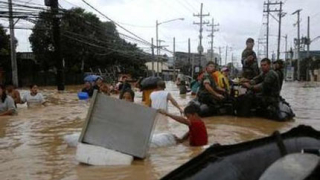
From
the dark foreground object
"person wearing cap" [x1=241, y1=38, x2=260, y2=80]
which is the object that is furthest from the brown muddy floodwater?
the dark foreground object

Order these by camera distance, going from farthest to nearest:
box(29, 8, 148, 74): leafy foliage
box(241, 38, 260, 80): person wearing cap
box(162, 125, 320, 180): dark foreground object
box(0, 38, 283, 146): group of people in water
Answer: box(29, 8, 148, 74): leafy foliage
box(241, 38, 260, 80): person wearing cap
box(0, 38, 283, 146): group of people in water
box(162, 125, 320, 180): dark foreground object

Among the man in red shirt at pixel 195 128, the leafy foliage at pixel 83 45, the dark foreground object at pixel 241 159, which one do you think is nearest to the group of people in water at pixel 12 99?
the man in red shirt at pixel 195 128

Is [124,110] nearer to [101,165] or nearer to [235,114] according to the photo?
[101,165]

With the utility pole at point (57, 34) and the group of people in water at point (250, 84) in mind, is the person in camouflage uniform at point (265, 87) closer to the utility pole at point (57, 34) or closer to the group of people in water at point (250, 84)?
the group of people in water at point (250, 84)

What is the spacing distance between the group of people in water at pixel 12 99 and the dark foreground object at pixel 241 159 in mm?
11465

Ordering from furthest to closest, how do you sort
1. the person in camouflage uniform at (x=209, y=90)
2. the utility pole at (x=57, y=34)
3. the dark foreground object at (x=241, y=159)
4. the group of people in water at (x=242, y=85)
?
the utility pole at (x=57, y=34), the person in camouflage uniform at (x=209, y=90), the group of people in water at (x=242, y=85), the dark foreground object at (x=241, y=159)

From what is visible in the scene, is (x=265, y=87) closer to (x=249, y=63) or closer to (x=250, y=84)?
(x=250, y=84)

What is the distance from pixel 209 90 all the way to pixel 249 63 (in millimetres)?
1595

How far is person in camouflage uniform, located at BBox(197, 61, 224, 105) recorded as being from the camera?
516 inches

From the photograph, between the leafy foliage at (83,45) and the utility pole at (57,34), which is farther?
the leafy foliage at (83,45)

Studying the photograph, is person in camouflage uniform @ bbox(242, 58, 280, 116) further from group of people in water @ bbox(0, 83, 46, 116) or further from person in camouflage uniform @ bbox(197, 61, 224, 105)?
group of people in water @ bbox(0, 83, 46, 116)

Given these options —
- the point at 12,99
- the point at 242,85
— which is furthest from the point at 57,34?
the point at 242,85

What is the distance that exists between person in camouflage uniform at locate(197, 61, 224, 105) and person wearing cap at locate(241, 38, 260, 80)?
1072 millimetres

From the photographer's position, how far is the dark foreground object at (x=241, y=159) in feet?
10.8
